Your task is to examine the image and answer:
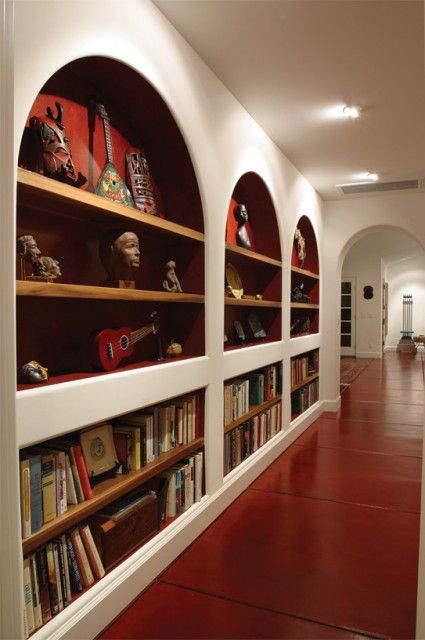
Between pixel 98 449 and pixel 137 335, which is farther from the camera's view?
pixel 137 335

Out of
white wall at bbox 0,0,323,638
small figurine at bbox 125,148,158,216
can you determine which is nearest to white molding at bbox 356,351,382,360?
white wall at bbox 0,0,323,638

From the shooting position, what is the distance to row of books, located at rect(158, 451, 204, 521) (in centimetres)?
260

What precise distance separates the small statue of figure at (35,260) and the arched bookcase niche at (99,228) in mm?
37

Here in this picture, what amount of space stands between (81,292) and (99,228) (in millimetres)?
663

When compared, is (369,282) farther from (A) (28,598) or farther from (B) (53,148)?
(A) (28,598)

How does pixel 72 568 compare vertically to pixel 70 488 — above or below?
below

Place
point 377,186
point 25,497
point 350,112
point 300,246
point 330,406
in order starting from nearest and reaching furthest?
point 25,497 → point 350,112 → point 300,246 → point 377,186 → point 330,406

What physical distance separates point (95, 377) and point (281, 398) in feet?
9.22

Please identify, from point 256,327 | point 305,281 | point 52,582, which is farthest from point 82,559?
point 305,281

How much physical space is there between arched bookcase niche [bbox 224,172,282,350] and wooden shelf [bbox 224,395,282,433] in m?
0.54

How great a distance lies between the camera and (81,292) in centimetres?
187

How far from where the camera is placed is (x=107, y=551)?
6.85 ft

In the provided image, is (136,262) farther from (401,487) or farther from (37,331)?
(401,487)

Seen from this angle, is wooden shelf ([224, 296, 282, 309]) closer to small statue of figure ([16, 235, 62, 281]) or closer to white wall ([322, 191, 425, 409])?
small statue of figure ([16, 235, 62, 281])
